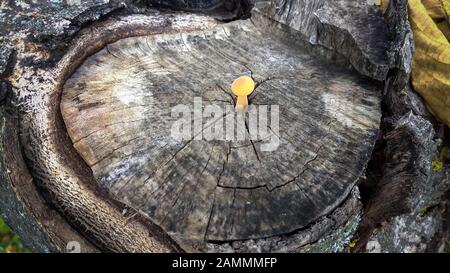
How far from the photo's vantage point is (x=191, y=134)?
87.7 inches

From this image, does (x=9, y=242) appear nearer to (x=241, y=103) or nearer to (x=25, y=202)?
(x=25, y=202)

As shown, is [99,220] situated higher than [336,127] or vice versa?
[336,127]

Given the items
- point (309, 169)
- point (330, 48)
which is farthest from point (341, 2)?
point (309, 169)

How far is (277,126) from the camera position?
2307mm

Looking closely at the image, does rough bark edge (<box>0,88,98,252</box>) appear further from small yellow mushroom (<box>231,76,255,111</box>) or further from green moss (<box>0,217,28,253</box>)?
green moss (<box>0,217,28,253</box>)

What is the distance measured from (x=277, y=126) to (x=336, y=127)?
1.05 ft

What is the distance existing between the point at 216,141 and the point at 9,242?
3238 millimetres

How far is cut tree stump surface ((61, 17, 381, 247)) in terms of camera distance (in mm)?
1968

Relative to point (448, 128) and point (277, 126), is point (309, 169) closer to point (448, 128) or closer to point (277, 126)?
point (277, 126)

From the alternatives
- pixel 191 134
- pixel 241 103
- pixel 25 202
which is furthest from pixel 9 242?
pixel 241 103

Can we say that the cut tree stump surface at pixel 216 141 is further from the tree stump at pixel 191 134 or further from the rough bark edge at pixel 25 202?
the rough bark edge at pixel 25 202

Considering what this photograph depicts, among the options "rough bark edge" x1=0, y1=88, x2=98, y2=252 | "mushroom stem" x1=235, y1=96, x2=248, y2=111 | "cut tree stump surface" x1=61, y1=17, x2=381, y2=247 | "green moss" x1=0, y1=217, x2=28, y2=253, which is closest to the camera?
"cut tree stump surface" x1=61, y1=17, x2=381, y2=247
